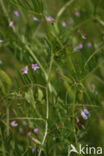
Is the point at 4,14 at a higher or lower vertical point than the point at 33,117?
higher

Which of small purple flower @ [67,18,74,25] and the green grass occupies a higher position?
small purple flower @ [67,18,74,25]

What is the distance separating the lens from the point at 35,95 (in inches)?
36.6

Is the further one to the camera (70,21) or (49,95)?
(70,21)

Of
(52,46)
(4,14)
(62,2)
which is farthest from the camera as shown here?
(62,2)

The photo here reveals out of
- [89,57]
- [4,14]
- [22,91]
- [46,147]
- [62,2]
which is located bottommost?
[46,147]

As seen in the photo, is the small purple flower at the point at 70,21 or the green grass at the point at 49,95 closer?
the green grass at the point at 49,95

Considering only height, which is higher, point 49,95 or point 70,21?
point 70,21

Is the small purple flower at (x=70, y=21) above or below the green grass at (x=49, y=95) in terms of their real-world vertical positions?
above

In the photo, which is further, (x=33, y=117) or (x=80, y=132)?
(x=80, y=132)

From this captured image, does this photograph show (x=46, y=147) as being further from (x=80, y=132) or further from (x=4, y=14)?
(x=4, y=14)

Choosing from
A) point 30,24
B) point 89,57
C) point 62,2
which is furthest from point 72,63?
point 62,2

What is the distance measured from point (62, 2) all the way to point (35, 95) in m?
0.81

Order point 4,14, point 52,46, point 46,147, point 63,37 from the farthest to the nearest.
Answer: point 4,14, point 63,37, point 52,46, point 46,147

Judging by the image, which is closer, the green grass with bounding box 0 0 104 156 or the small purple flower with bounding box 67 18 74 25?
the green grass with bounding box 0 0 104 156
